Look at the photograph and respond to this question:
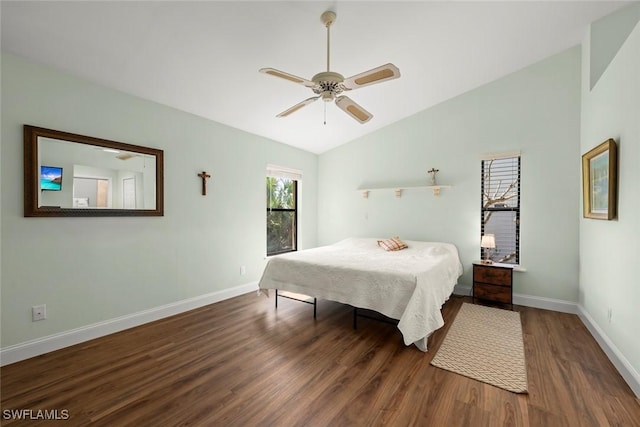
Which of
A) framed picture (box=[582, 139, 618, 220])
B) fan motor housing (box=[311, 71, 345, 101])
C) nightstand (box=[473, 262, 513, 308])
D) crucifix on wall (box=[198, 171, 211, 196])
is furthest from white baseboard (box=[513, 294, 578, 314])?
crucifix on wall (box=[198, 171, 211, 196])

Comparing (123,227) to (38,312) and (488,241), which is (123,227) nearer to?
(38,312)

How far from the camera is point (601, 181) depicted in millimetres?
2529

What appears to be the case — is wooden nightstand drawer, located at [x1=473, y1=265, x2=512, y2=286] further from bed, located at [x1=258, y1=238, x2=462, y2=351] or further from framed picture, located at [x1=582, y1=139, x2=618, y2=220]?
framed picture, located at [x1=582, y1=139, x2=618, y2=220]

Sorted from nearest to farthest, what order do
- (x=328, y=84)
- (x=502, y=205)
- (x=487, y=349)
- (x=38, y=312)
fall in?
1. (x=328, y=84)
2. (x=38, y=312)
3. (x=487, y=349)
4. (x=502, y=205)

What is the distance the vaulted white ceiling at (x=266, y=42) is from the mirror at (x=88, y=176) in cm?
63

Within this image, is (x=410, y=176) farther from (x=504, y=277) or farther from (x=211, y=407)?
(x=211, y=407)

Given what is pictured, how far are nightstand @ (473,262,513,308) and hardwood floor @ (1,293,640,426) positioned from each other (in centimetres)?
65

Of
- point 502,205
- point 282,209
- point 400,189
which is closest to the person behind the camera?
point 502,205

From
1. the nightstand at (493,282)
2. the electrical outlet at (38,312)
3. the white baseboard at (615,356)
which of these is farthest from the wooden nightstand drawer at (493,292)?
the electrical outlet at (38,312)

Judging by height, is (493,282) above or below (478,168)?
below

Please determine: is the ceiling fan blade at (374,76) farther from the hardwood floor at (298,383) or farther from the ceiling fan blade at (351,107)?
the hardwood floor at (298,383)

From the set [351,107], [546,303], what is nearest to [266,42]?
[351,107]

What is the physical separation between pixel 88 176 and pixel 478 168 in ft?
15.6

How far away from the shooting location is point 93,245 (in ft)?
8.93
